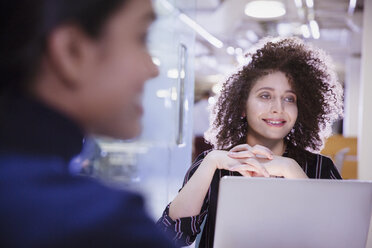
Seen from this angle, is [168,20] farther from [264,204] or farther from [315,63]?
[264,204]

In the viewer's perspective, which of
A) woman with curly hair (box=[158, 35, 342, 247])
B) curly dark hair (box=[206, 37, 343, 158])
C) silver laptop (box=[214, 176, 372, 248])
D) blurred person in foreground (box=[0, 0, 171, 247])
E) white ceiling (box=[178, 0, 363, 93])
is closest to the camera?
blurred person in foreground (box=[0, 0, 171, 247])

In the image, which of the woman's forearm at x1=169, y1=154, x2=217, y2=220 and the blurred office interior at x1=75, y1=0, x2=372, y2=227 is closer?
the woman's forearm at x1=169, y1=154, x2=217, y2=220

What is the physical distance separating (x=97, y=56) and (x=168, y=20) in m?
4.37

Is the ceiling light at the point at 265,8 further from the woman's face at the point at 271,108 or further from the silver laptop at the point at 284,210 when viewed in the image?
the silver laptop at the point at 284,210

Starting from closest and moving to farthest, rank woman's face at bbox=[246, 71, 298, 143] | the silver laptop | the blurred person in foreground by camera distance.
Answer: the blurred person in foreground
the silver laptop
woman's face at bbox=[246, 71, 298, 143]

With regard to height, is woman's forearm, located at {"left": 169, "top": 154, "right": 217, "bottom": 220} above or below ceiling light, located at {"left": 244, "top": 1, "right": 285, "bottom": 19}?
below

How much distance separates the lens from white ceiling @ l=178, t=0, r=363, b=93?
23.7 ft

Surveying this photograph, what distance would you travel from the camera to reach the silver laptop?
0.99 m

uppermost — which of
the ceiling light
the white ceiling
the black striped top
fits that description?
the white ceiling

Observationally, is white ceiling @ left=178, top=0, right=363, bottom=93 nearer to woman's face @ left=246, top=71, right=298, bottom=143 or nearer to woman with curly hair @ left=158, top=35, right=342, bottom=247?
woman with curly hair @ left=158, top=35, right=342, bottom=247

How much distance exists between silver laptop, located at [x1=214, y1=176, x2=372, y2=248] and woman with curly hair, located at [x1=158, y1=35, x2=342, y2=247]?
39 centimetres

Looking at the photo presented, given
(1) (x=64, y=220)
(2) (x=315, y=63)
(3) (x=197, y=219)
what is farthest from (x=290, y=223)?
(2) (x=315, y=63)

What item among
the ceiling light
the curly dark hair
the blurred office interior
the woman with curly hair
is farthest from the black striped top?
the ceiling light

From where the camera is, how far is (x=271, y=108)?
5.50 ft
